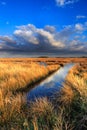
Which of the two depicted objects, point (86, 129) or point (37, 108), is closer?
point (86, 129)

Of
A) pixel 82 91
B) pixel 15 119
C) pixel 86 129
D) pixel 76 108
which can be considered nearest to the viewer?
pixel 86 129

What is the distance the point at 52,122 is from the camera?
235 inches

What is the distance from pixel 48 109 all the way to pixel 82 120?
115 cm

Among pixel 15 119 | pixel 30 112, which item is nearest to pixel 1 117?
pixel 15 119

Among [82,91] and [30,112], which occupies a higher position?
[82,91]

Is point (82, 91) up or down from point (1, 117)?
up

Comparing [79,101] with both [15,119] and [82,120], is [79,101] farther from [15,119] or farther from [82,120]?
[15,119]

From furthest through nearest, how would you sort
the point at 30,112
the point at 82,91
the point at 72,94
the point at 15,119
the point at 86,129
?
1. the point at 72,94
2. the point at 82,91
3. the point at 30,112
4. the point at 15,119
5. the point at 86,129

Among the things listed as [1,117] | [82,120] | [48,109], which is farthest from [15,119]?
[82,120]

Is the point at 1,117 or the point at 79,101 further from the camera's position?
the point at 79,101

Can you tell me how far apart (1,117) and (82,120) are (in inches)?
96.2

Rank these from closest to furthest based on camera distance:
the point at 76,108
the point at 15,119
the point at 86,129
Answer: the point at 86,129 < the point at 15,119 < the point at 76,108

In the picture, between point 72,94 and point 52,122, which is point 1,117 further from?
point 72,94

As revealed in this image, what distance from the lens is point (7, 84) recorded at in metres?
12.8
